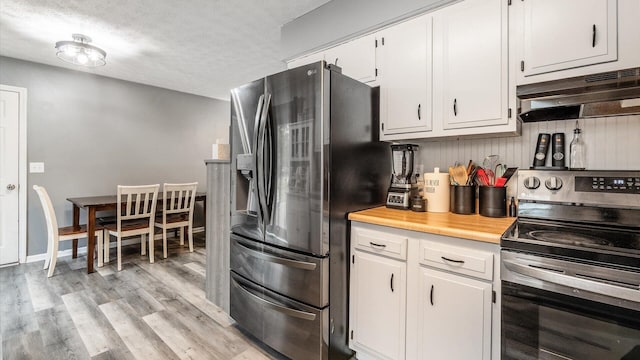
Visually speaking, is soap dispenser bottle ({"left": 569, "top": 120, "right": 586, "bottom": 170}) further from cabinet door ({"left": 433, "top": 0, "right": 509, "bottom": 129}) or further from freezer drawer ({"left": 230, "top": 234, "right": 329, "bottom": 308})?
freezer drawer ({"left": 230, "top": 234, "right": 329, "bottom": 308})

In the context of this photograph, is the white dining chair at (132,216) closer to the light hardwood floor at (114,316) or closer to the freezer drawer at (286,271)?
the light hardwood floor at (114,316)

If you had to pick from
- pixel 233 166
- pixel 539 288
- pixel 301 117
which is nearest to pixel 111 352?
pixel 233 166

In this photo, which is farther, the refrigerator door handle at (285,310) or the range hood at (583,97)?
the refrigerator door handle at (285,310)

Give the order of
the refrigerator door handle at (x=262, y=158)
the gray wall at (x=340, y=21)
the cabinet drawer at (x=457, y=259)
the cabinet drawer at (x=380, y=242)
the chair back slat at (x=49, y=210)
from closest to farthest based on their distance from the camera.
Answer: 1. the cabinet drawer at (x=457, y=259)
2. the cabinet drawer at (x=380, y=242)
3. the refrigerator door handle at (x=262, y=158)
4. the gray wall at (x=340, y=21)
5. the chair back slat at (x=49, y=210)

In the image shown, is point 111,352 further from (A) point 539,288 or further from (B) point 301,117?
(A) point 539,288

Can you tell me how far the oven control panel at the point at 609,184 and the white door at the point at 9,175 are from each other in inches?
219

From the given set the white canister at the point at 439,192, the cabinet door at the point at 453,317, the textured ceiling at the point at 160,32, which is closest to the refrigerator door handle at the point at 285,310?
the cabinet door at the point at 453,317

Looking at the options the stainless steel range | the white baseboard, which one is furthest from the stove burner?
the white baseboard

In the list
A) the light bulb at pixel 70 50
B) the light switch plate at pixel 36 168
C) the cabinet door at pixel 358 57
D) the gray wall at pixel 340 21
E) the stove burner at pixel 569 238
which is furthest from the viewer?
the light switch plate at pixel 36 168

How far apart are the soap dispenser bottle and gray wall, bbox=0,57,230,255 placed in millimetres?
5225

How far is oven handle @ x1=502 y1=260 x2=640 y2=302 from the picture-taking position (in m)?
0.99

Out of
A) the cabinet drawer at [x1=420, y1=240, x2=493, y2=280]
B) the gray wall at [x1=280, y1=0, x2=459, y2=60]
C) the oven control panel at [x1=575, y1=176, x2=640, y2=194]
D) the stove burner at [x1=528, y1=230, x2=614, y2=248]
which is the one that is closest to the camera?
the stove burner at [x1=528, y1=230, x2=614, y2=248]

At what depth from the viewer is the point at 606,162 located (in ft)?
5.11

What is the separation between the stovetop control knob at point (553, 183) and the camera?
160 cm
